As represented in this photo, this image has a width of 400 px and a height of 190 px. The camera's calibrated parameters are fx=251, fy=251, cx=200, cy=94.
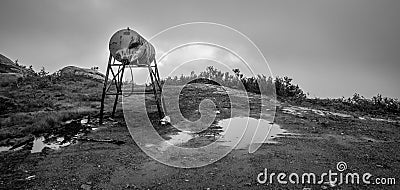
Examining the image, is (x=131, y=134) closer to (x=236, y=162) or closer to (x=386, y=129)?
(x=236, y=162)

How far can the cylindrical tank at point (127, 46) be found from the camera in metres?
7.66

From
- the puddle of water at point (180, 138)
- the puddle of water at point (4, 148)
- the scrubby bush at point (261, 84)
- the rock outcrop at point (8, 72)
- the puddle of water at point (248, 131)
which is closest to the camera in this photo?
the puddle of water at point (4, 148)

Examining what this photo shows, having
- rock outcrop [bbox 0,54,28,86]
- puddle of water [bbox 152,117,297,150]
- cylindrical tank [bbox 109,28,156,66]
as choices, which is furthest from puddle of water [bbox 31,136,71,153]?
rock outcrop [bbox 0,54,28,86]

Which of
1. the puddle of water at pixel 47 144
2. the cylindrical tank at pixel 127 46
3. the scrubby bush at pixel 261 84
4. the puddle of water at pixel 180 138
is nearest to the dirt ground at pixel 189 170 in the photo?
the puddle of water at pixel 47 144

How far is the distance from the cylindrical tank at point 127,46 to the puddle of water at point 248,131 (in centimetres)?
353

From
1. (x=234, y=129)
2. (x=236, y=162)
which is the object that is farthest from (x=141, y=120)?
(x=236, y=162)

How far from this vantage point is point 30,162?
16.1 feet

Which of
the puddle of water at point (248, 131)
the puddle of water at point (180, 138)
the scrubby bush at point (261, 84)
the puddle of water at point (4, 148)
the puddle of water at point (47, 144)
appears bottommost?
the puddle of water at point (4, 148)

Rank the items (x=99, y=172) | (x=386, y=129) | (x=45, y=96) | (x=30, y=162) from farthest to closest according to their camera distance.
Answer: (x=45, y=96) → (x=386, y=129) → (x=30, y=162) → (x=99, y=172)

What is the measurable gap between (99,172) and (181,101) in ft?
26.0

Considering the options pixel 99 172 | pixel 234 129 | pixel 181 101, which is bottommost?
pixel 99 172

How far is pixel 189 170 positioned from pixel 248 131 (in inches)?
136

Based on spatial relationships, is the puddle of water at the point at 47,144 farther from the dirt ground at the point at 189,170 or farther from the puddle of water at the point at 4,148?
the puddle of water at the point at 4,148

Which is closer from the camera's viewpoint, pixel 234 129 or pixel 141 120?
pixel 234 129
